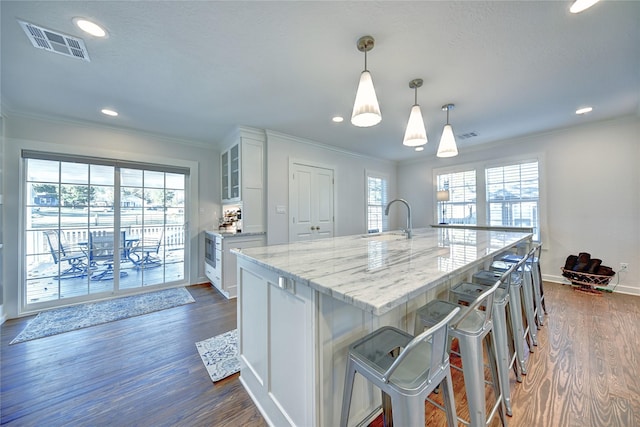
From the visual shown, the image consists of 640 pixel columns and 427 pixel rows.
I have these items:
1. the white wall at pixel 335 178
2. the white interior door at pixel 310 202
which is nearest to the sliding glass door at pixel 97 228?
the white wall at pixel 335 178

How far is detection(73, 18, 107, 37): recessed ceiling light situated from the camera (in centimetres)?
158

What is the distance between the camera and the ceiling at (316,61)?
1.54 meters

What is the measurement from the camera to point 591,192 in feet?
11.8

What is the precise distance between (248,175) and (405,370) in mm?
3306

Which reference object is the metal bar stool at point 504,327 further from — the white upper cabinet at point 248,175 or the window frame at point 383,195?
the window frame at point 383,195

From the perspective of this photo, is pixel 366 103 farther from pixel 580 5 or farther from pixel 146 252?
pixel 146 252

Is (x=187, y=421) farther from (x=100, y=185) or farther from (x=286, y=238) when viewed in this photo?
(x=100, y=185)

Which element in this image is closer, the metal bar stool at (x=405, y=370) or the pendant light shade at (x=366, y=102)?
the metal bar stool at (x=405, y=370)

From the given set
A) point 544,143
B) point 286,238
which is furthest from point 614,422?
point 544,143

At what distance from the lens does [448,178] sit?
525 centimetres

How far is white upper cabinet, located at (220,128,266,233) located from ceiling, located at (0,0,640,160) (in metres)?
0.35

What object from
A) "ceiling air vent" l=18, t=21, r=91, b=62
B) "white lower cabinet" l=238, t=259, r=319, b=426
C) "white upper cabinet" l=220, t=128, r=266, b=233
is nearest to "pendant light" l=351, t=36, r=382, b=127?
"white lower cabinet" l=238, t=259, r=319, b=426

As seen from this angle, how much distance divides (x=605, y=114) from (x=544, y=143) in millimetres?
784

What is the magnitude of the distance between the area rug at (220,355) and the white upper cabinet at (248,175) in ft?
5.41
